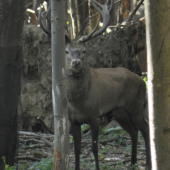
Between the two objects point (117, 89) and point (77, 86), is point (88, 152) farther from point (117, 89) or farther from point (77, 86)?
point (77, 86)

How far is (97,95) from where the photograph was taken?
600cm

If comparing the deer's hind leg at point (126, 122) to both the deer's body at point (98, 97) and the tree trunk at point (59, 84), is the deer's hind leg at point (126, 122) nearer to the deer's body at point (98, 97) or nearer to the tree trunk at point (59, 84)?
the deer's body at point (98, 97)

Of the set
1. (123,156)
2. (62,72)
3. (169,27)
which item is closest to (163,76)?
(169,27)

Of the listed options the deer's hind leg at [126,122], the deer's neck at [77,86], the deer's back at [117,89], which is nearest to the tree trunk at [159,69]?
the deer's neck at [77,86]

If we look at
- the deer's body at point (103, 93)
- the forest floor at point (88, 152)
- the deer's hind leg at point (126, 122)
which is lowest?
the forest floor at point (88, 152)

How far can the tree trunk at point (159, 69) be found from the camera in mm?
2059

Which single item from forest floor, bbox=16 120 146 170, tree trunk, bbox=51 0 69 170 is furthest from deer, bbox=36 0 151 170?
tree trunk, bbox=51 0 69 170

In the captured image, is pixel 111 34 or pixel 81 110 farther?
pixel 111 34

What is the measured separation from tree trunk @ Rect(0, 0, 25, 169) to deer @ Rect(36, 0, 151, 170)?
20.6 inches

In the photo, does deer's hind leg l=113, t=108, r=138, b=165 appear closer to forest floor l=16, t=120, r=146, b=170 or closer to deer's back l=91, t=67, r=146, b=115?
deer's back l=91, t=67, r=146, b=115

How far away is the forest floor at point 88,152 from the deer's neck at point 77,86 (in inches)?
42.0

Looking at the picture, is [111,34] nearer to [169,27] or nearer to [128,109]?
[128,109]

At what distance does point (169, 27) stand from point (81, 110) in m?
3.74

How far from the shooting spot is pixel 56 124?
3859mm
